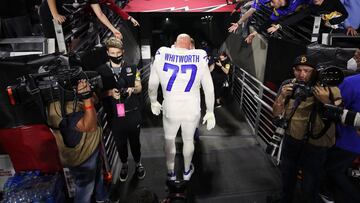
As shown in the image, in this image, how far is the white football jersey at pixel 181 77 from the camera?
344 centimetres

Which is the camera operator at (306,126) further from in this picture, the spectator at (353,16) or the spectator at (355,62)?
the spectator at (353,16)

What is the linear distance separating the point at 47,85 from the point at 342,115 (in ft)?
9.07

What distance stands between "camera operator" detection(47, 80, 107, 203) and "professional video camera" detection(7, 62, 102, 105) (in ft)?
0.24

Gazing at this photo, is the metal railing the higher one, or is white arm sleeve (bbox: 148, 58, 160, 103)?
white arm sleeve (bbox: 148, 58, 160, 103)

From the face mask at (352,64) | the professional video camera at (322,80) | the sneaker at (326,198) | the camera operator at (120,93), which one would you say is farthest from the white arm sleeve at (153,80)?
the sneaker at (326,198)

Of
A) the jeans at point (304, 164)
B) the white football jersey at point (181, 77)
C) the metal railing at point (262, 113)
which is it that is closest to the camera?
the jeans at point (304, 164)

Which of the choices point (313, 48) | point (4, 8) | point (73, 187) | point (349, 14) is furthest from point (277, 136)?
point (4, 8)

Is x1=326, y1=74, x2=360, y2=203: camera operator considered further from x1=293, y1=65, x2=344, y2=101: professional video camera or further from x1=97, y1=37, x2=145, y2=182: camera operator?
x1=97, y1=37, x2=145, y2=182: camera operator

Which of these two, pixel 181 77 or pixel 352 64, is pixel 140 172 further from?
pixel 352 64

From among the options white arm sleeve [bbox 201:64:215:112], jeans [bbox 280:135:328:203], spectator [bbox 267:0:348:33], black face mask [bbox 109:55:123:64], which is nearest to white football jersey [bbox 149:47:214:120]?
white arm sleeve [bbox 201:64:215:112]

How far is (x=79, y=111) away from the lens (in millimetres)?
2709

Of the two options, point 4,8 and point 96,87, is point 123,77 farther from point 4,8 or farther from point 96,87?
point 4,8

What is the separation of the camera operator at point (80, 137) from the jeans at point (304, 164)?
2.15m

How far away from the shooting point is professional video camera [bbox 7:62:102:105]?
8.26ft
